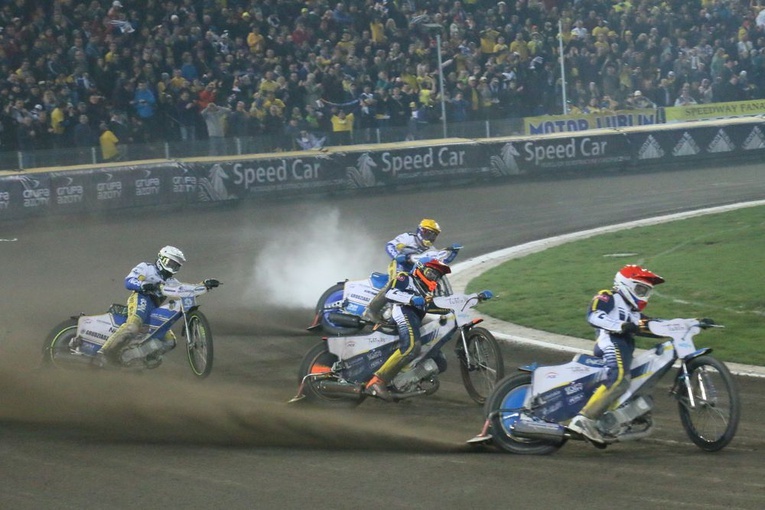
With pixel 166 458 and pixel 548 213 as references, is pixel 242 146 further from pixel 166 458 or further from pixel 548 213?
pixel 166 458

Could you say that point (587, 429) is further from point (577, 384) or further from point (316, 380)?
point (316, 380)

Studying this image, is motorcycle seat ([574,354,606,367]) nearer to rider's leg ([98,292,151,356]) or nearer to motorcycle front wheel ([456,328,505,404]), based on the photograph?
motorcycle front wheel ([456,328,505,404])

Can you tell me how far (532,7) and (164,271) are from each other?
92.9ft

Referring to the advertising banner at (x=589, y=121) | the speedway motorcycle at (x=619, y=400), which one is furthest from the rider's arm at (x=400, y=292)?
the advertising banner at (x=589, y=121)

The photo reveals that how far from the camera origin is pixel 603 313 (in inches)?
353

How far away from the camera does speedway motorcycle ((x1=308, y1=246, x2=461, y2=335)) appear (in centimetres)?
1235

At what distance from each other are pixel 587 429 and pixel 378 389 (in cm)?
268

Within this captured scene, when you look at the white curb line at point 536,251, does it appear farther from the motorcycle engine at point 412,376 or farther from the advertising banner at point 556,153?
the advertising banner at point 556,153

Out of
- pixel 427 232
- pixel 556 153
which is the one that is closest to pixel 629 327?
pixel 427 232

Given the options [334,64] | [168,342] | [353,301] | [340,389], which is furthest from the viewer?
[334,64]

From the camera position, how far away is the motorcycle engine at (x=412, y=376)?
11.1 meters

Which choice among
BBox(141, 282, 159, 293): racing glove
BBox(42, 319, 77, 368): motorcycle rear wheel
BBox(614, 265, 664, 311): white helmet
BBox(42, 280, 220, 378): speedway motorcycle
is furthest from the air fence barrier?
BBox(614, 265, 664, 311): white helmet

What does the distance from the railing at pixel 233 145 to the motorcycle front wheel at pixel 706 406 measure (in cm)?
1936

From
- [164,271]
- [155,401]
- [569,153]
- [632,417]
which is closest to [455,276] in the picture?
[164,271]
